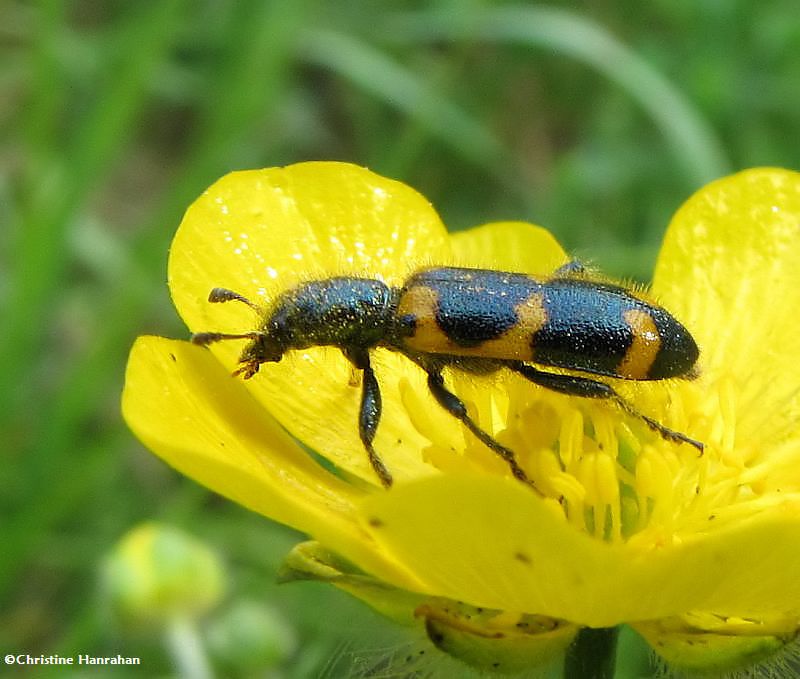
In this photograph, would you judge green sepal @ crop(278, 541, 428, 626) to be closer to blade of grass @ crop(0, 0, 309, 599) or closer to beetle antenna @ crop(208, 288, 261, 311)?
beetle antenna @ crop(208, 288, 261, 311)

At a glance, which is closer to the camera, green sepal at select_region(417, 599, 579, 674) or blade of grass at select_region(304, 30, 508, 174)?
green sepal at select_region(417, 599, 579, 674)

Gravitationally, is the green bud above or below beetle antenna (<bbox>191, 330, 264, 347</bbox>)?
below

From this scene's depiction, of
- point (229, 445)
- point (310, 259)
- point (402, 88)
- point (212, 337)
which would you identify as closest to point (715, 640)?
point (229, 445)

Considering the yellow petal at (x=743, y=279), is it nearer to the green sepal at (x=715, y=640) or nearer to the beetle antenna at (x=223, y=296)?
the green sepal at (x=715, y=640)

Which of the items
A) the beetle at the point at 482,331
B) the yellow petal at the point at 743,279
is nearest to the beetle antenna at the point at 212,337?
the beetle at the point at 482,331

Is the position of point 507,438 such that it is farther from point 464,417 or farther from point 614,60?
point 614,60

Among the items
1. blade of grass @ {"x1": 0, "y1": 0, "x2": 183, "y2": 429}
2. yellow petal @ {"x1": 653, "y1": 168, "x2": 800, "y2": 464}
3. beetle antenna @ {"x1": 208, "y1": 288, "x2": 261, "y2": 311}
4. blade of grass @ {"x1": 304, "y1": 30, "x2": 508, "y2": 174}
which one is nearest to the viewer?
beetle antenna @ {"x1": 208, "y1": 288, "x2": 261, "y2": 311}

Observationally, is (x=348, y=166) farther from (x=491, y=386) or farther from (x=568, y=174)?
(x=568, y=174)

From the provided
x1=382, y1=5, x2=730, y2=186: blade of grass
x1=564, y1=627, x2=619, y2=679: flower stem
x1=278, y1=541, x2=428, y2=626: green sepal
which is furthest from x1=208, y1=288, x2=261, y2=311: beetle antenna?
x1=382, y1=5, x2=730, y2=186: blade of grass

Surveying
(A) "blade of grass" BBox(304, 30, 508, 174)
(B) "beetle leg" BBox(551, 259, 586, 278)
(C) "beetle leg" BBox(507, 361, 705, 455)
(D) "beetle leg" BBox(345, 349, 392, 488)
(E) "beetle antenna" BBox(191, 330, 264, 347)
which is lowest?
(A) "blade of grass" BBox(304, 30, 508, 174)
